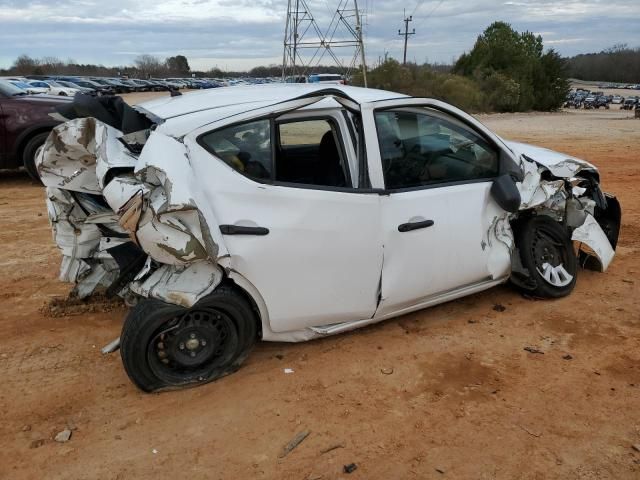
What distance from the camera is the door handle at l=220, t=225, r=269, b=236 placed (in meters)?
3.01

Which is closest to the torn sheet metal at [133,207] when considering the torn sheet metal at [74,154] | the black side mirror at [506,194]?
the torn sheet metal at [74,154]

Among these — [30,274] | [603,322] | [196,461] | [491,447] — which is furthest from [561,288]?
[30,274]

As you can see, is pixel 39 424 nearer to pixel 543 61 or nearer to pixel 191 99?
pixel 191 99

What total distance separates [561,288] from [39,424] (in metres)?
3.93

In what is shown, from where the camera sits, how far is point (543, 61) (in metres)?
49.5

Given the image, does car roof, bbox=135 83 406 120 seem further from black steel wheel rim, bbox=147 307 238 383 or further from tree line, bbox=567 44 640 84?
tree line, bbox=567 44 640 84

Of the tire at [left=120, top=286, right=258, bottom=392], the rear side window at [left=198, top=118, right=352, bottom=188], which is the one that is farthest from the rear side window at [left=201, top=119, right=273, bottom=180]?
the tire at [left=120, top=286, right=258, bottom=392]

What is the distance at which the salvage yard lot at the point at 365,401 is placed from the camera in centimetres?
266

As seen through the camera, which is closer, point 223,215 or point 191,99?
point 223,215

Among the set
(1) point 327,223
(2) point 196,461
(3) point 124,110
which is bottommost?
(2) point 196,461

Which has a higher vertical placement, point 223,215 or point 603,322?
point 223,215

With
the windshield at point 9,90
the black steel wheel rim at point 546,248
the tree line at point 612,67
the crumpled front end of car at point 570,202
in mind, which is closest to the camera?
the crumpled front end of car at point 570,202

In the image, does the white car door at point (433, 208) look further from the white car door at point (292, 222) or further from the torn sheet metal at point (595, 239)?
the torn sheet metal at point (595, 239)

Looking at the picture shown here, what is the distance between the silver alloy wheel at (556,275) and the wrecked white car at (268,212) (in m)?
0.41
